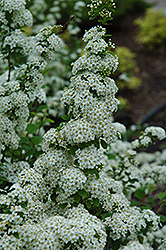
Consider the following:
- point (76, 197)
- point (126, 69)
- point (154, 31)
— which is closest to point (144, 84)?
point (126, 69)

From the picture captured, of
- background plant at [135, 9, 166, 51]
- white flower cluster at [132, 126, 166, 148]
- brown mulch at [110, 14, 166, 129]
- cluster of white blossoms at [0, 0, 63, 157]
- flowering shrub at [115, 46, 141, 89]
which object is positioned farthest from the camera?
background plant at [135, 9, 166, 51]

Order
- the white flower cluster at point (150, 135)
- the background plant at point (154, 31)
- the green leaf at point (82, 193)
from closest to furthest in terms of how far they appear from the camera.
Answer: the green leaf at point (82, 193) < the white flower cluster at point (150, 135) < the background plant at point (154, 31)

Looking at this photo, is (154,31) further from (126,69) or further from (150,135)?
(150,135)

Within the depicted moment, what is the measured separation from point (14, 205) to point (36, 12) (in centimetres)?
523

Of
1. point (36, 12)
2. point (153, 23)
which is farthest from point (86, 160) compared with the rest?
point (153, 23)

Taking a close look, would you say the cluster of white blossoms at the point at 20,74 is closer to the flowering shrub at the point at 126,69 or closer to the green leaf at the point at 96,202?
the green leaf at the point at 96,202

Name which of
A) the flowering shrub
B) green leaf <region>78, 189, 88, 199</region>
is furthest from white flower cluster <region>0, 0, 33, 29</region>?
the flowering shrub

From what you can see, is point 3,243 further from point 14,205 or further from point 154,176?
point 154,176

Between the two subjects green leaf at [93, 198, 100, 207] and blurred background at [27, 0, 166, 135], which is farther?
blurred background at [27, 0, 166, 135]

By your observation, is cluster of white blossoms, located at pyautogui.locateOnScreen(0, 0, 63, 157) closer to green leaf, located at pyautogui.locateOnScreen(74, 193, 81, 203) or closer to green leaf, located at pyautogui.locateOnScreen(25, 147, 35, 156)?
green leaf, located at pyautogui.locateOnScreen(25, 147, 35, 156)

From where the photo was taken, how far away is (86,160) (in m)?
2.19

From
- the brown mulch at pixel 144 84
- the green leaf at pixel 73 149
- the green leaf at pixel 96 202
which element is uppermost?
the brown mulch at pixel 144 84

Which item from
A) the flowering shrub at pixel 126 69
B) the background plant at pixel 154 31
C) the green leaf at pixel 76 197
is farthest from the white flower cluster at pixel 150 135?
the background plant at pixel 154 31

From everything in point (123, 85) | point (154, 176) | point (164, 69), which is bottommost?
point (154, 176)
